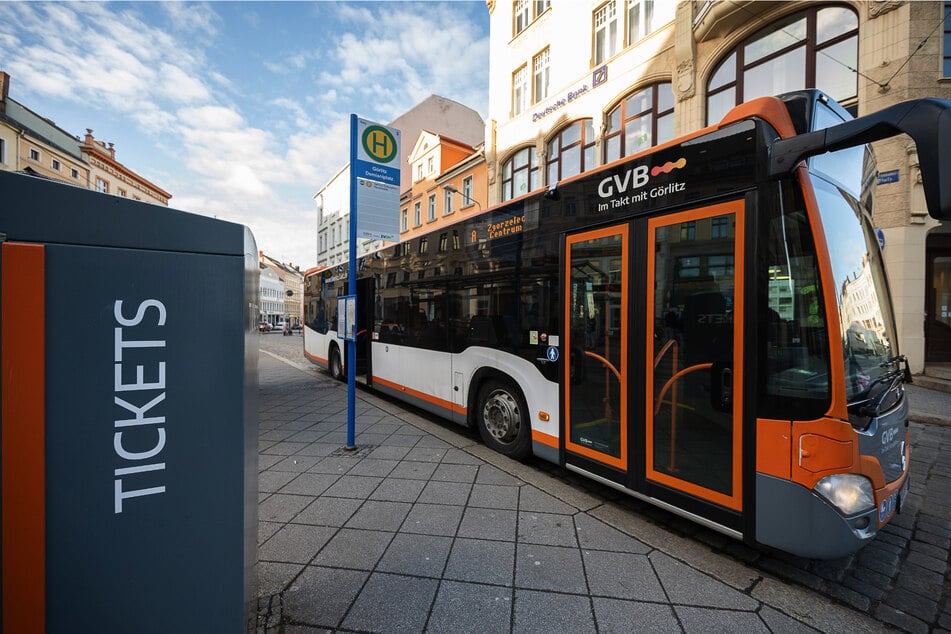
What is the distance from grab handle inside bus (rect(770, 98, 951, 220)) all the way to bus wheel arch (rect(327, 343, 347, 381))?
9.70 m

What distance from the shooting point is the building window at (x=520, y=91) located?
1785 centimetres

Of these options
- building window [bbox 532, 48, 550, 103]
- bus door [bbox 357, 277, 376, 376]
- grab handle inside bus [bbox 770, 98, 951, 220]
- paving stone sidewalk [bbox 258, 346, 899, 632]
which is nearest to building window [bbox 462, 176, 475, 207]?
building window [bbox 532, 48, 550, 103]

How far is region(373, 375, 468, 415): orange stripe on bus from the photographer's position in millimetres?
5512

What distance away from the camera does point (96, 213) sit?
1128 millimetres

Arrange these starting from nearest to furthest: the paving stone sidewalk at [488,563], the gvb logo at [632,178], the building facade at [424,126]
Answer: the paving stone sidewalk at [488,563], the gvb logo at [632,178], the building facade at [424,126]

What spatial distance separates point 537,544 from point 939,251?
14.4 meters

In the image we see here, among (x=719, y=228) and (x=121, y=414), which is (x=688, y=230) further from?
(x=121, y=414)

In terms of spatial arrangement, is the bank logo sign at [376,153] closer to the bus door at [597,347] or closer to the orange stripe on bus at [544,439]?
the bus door at [597,347]

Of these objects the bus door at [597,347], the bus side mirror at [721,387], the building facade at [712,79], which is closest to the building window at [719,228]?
the bus door at [597,347]

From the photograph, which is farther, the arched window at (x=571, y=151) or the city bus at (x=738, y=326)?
the arched window at (x=571, y=151)

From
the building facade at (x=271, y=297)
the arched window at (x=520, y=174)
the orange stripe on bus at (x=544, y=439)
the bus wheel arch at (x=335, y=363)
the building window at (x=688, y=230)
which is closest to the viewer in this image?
the building window at (x=688, y=230)

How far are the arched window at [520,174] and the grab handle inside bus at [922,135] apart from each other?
1509 cm

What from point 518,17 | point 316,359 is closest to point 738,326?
point 316,359

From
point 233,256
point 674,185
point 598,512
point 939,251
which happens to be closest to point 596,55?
point 939,251
